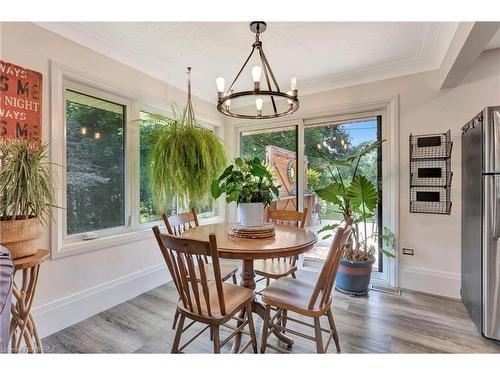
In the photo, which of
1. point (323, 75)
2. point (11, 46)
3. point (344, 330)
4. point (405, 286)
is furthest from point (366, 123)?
point (11, 46)

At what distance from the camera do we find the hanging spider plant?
2619 millimetres

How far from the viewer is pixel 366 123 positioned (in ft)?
10.3

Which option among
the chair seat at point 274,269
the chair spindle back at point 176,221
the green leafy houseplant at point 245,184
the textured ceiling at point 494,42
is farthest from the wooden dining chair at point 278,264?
the textured ceiling at point 494,42

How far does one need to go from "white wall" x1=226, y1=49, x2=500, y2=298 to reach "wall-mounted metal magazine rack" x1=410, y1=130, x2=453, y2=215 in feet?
0.20

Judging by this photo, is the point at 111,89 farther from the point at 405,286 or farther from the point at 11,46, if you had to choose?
the point at 405,286

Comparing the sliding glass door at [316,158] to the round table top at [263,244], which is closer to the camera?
the round table top at [263,244]

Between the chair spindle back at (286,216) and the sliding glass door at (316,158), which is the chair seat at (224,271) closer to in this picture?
the chair spindle back at (286,216)

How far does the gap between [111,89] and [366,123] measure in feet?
9.44

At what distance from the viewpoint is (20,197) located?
56.6 inches

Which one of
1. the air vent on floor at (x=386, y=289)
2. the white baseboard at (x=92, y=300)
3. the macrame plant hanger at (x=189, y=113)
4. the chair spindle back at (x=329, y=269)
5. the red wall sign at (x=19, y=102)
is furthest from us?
the macrame plant hanger at (x=189, y=113)

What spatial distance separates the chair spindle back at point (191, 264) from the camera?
1257mm

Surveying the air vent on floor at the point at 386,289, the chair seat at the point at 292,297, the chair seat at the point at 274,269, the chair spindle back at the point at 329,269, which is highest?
the chair spindle back at the point at 329,269

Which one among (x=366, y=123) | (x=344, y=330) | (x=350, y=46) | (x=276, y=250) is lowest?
(x=344, y=330)

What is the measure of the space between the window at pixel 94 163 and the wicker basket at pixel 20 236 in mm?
700
